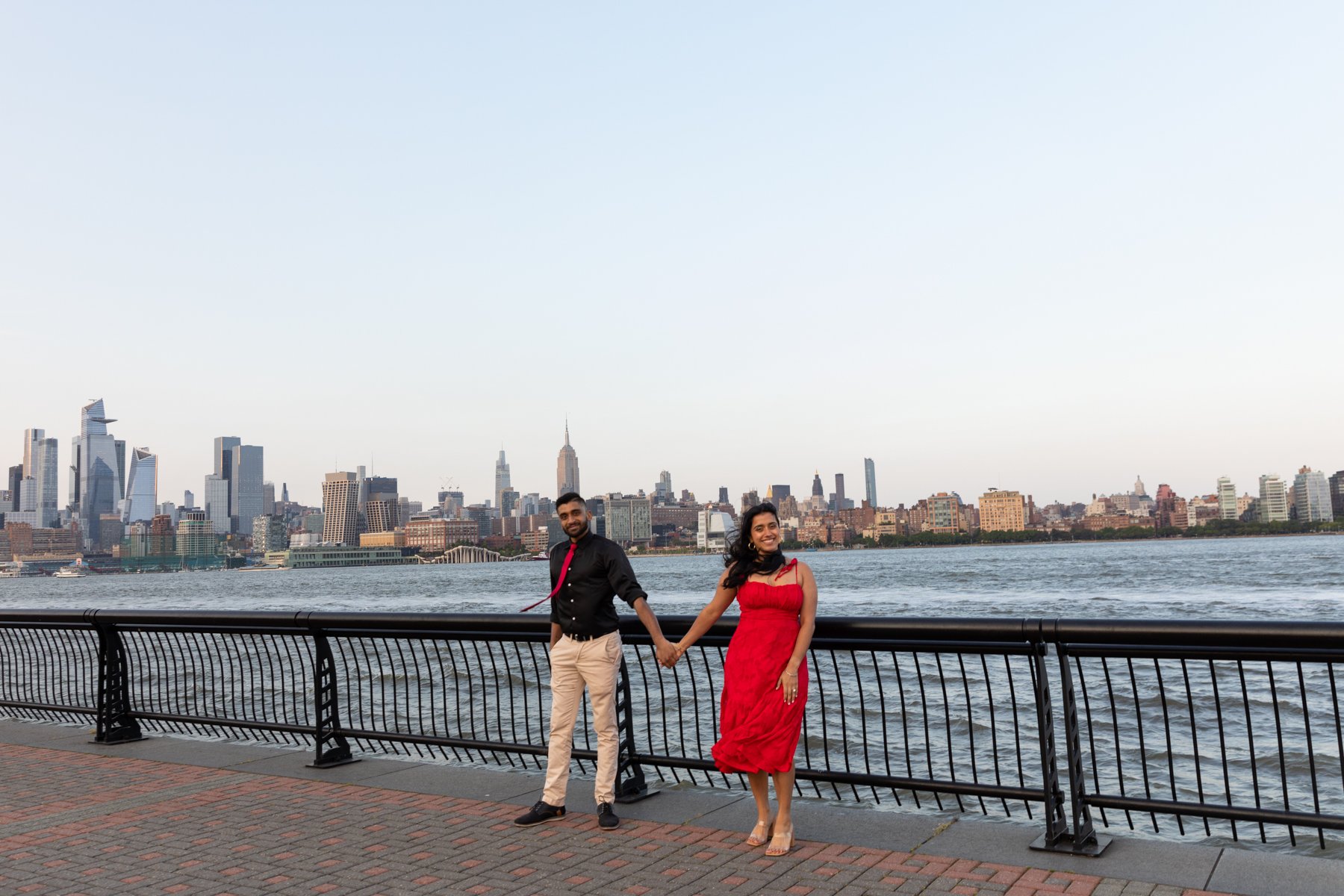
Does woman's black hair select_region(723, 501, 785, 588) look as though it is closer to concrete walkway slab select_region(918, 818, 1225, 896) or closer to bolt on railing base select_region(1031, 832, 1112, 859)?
concrete walkway slab select_region(918, 818, 1225, 896)

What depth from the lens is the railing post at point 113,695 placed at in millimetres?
9109

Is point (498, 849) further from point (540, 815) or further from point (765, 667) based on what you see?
point (765, 667)

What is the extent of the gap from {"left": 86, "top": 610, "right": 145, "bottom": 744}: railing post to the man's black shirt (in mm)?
5413

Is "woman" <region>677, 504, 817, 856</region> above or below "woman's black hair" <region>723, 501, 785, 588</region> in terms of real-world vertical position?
below

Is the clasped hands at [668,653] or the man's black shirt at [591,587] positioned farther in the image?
the man's black shirt at [591,587]

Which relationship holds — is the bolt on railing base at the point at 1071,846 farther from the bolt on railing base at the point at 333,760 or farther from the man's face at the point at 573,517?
the bolt on railing base at the point at 333,760

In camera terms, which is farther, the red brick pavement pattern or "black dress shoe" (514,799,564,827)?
"black dress shoe" (514,799,564,827)

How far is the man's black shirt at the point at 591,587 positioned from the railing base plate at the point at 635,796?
1160 millimetres

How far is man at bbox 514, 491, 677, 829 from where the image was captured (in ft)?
19.2

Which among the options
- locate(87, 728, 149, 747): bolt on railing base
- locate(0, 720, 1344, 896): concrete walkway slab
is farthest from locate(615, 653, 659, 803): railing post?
locate(87, 728, 149, 747): bolt on railing base

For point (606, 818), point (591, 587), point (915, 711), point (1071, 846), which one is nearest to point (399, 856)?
point (606, 818)

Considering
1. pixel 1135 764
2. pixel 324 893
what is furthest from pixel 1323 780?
pixel 324 893

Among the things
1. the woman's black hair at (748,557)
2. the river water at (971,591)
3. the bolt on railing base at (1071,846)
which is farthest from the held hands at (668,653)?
the river water at (971,591)

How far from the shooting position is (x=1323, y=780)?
1141cm
